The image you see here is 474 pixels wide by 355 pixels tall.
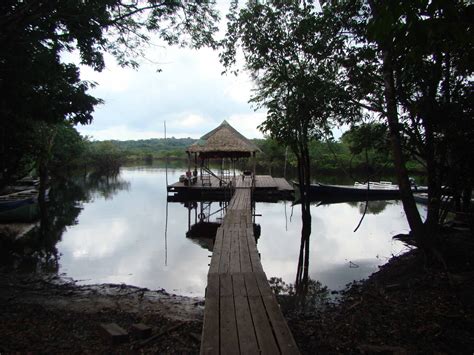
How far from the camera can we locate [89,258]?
9867 mm

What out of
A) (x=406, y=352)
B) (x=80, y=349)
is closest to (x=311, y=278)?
(x=406, y=352)

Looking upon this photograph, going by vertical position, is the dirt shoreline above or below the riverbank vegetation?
below

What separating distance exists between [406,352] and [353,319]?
3.86ft

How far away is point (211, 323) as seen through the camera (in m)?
3.40

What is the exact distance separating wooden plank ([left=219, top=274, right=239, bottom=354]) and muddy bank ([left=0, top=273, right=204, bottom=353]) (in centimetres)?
76

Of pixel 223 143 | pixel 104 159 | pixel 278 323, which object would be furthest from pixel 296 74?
pixel 104 159

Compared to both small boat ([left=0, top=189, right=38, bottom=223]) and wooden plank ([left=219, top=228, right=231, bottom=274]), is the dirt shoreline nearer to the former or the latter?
wooden plank ([left=219, top=228, right=231, bottom=274])

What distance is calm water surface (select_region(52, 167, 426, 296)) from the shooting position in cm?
848

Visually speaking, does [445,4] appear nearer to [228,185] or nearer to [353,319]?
[353,319]

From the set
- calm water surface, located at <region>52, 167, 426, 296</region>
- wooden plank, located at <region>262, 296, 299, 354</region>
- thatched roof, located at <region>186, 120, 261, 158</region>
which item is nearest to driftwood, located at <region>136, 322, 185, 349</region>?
wooden plank, located at <region>262, 296, 299, 354</region>

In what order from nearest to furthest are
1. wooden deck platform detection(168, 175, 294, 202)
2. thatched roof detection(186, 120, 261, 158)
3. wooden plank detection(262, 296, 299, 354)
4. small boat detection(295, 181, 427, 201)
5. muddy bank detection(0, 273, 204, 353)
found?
wooden plank detection(262, 296, 299, 354)
muddy bank detection(0, 273, 204, 353)
thatched roof detection(186, 120, 261, 158)
wooden deck platform detection(168, 175, 294, 202)
small boat detection(295, 181, 427, 201)

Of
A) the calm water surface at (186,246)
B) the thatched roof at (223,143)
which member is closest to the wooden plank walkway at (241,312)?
the calm water surface at (186,246)

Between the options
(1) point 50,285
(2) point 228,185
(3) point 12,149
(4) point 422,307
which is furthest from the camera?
(2) point 228,185

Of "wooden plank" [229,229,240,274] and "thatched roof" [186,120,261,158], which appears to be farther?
"thatched roof" [186,120,261,158]
